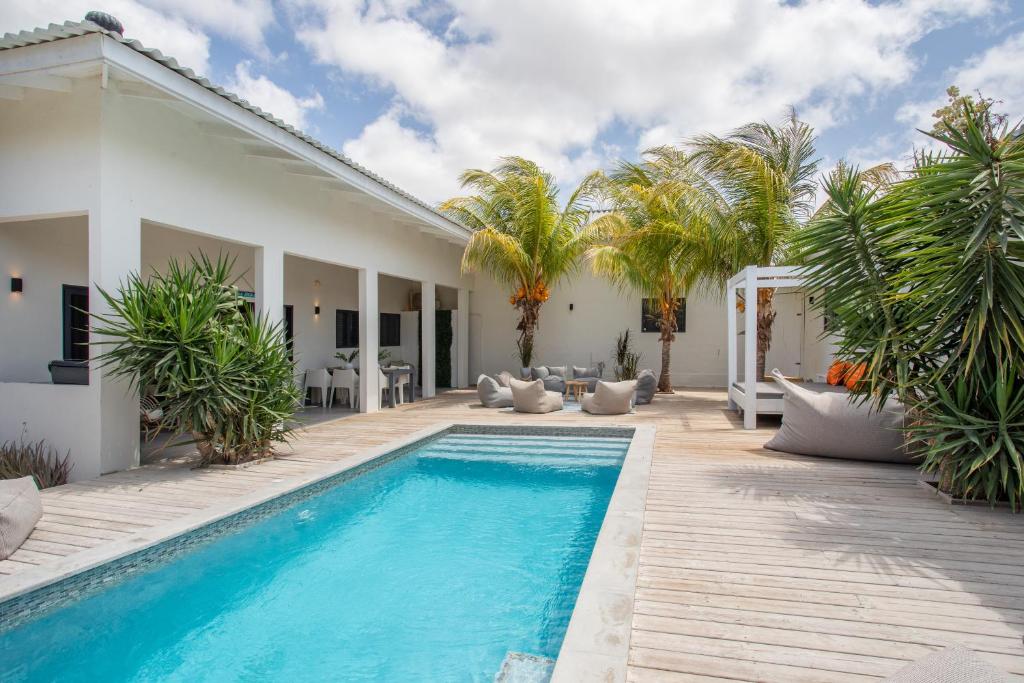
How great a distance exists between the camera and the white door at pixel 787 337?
14.8 meters

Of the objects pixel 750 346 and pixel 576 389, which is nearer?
pixel 750 346

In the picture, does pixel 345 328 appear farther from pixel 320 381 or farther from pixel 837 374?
pixel 837 374

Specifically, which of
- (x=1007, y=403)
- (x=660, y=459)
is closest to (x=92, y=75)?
(x=660, y=459)

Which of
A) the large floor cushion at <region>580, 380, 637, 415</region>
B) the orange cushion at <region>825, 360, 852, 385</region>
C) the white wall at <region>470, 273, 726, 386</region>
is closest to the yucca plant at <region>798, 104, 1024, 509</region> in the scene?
the orange cushion at <region>825, 360, 852, 385</region>

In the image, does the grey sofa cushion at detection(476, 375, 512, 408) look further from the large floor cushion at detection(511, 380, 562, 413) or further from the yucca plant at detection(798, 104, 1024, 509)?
the yucca plant at detection(798, 104, 1024, 509)

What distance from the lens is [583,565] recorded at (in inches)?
164

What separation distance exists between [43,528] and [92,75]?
430 centimetres

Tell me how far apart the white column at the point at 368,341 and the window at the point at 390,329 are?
4450 mm

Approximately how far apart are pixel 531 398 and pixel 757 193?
17.7 ft

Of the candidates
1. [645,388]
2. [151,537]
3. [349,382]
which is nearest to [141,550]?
[151,537]

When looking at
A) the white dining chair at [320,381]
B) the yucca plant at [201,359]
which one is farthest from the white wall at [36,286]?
the white dining chair at [320,381]

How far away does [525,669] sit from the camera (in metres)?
2.78

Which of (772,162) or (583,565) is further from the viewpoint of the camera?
(772,162)

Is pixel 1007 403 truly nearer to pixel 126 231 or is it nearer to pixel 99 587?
pixel 99 587
